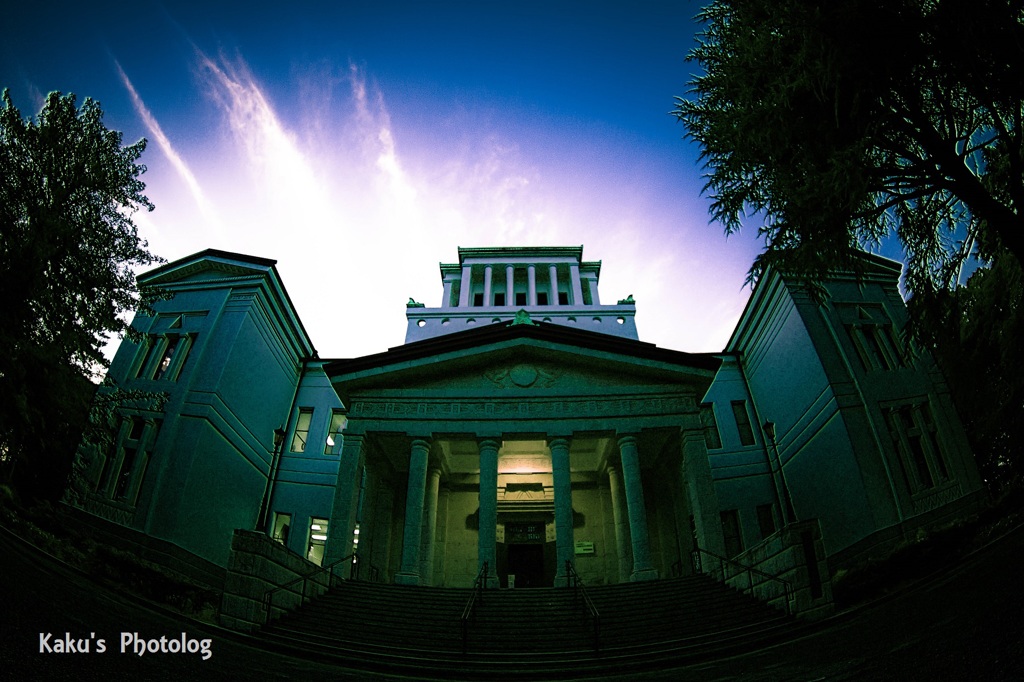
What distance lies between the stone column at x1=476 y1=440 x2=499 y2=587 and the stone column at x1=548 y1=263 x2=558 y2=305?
1750 cm

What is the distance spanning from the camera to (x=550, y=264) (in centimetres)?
3634

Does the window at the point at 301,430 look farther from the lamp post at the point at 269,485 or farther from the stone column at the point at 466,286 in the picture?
the stone column at the point at 466,286

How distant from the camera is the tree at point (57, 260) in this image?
10.8 metres

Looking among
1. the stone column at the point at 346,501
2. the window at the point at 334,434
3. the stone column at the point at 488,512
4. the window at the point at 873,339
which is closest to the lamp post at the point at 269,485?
the stone column at the point at 346,501

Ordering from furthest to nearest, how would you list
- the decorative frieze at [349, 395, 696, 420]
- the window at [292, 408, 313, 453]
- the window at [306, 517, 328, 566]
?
the window at [292, 408, 313, 453] < the window at [306, 517, 328, 566] < the decorative frieze at [349, 395, 696, 420]

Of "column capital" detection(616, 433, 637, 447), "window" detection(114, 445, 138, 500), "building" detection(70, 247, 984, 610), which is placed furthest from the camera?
"column capital" detection(616, 433, 637, 447)

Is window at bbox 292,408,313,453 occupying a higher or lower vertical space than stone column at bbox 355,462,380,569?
higher

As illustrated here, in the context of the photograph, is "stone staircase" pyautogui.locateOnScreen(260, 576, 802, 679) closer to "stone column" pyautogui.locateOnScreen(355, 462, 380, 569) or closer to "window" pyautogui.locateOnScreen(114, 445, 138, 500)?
"stone column" pyautogui.locateOnScreen(355, 462, 380, 569)

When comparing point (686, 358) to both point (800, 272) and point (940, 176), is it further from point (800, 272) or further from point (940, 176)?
point (940, 176)

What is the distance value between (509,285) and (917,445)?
23.9 metres

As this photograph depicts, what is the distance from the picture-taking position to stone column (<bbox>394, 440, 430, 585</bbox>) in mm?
16500

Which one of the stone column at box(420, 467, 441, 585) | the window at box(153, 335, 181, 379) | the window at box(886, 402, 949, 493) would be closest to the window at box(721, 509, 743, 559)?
the window at box(886, 402, 949, 493)

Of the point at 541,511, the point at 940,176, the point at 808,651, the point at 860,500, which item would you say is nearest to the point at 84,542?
the point at 541,511

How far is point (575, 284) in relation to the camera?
35.2 m
